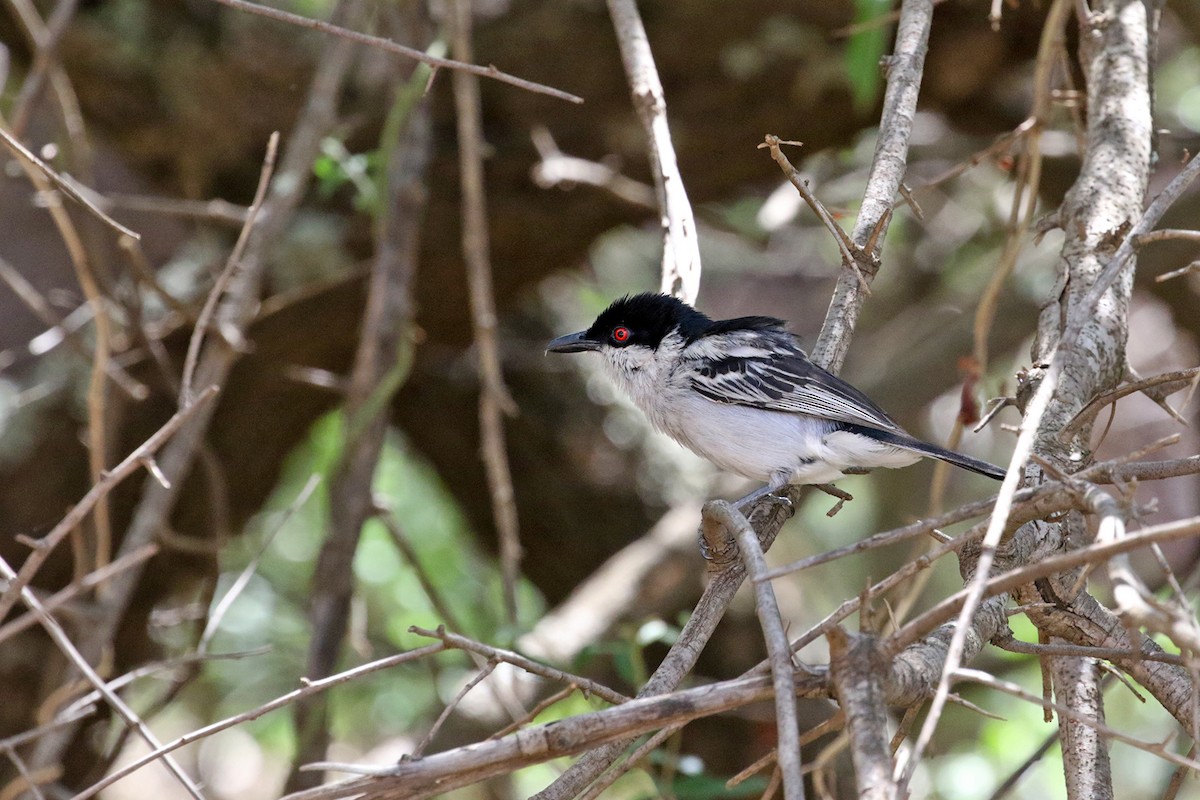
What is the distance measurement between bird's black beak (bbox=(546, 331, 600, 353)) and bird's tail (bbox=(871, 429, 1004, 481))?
1.13 m

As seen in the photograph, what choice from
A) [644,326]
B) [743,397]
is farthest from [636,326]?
[743,397]

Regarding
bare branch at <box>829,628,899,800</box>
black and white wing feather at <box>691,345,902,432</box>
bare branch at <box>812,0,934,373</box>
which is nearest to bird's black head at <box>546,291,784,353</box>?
black and white wing feather at <box>691,345,902,432</box>

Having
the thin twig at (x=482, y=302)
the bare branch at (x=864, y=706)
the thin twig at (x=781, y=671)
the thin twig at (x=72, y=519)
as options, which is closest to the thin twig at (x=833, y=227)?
the thin twig at (x=781, y=671)

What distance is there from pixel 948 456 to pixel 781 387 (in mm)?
690

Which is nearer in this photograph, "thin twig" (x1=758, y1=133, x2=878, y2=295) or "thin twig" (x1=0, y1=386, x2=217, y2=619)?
"thin twig" (x1=758, y1=133, x2=878, y2=295)

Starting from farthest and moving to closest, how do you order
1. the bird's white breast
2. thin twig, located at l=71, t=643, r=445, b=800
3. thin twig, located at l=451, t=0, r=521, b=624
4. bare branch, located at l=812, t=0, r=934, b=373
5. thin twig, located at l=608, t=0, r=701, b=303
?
thin twig, located at l=451, t=0, r=521, b=624 < the bird's white breast < thin twig, located at l=608, t=0, r=701, b=303 < bare branch, located at l=812, t=0, r=934, b=373 < thin twig, located at l=71, t=643, r=445, b=800

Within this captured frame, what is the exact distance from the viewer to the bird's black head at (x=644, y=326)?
371cm

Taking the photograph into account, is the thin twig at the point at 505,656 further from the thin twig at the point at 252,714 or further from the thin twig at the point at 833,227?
the thin twig at the point at 833,227

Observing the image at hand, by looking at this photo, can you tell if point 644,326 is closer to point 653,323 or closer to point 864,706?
point 653,323

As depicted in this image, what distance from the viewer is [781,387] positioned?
3.52 meters

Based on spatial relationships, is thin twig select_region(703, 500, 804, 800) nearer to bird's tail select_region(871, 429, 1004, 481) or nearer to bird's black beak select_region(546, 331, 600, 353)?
bird's tail select_region(871, 429, 1004, 481)

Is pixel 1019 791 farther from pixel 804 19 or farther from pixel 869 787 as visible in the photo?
pixel 869 787

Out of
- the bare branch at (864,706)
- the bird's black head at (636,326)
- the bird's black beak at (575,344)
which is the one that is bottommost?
the bare branch at (864,706)

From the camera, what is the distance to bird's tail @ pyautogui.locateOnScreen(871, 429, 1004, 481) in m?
2.92
